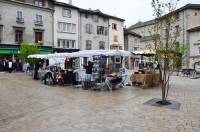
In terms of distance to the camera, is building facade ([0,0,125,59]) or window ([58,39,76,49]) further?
window ([58,39,76,49])

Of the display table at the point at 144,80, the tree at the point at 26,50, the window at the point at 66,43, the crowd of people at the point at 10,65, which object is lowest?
the display table at the point at 144,80

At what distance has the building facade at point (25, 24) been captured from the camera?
1292 inches

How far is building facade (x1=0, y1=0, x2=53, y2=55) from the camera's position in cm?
3283

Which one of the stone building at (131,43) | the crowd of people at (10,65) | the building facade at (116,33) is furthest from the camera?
the stone building at (131,43)

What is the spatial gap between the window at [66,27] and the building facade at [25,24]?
173 cm

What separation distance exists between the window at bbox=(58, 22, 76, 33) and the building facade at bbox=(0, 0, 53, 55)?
5.67ft

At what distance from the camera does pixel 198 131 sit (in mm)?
6953

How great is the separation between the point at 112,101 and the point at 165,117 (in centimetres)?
326

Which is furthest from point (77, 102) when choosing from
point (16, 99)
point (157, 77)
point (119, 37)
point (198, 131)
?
point (119, 37)

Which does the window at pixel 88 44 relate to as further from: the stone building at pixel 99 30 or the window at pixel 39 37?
the window at pixel 39 37

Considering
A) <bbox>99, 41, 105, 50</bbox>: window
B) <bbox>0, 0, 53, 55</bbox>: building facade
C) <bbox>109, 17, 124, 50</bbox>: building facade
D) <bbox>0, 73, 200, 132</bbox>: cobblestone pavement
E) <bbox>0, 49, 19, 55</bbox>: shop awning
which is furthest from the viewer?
<bbox>109, 17, 124, 50</bbox>: building facade

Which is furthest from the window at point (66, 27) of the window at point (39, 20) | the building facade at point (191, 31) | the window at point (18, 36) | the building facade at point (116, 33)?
the building facade at point (191, 31)

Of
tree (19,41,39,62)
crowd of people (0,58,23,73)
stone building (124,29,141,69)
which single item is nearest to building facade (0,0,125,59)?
crowd of people (0,58,23,73)

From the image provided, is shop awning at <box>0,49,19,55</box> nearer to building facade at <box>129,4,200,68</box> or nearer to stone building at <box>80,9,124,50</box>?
stone building at <box>80,9,124,50</box>
